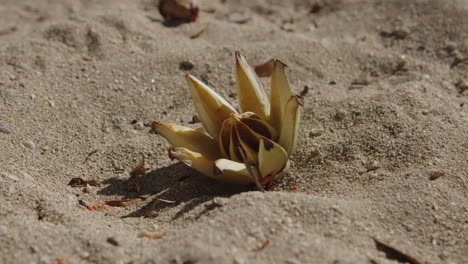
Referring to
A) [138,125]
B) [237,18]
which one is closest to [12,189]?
[138,125]

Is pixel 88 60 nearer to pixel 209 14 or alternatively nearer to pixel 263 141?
pixel 209 14

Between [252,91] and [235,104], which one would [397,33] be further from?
[252,91]

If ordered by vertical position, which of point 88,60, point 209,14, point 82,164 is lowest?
point 82,164

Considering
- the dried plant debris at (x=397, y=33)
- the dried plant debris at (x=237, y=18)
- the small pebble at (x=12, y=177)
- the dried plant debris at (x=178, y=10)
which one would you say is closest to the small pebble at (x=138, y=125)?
the small pebble at (x=12, y=177)

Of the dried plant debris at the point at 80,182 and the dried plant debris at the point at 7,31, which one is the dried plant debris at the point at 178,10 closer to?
the dried plant debris at the point at 7,31

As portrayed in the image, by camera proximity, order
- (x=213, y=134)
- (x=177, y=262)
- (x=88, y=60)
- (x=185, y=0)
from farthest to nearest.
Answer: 1. (x=185, y=0)
2. (x=88, y=60)
3. (x=213, y=134)
4. (x=177, y=262)

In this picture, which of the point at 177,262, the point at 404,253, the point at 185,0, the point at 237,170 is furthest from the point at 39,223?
the point at 185,0

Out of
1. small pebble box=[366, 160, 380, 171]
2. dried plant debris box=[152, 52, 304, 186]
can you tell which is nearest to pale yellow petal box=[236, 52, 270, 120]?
dried plant debris box=[152, 52, 304, 186]
